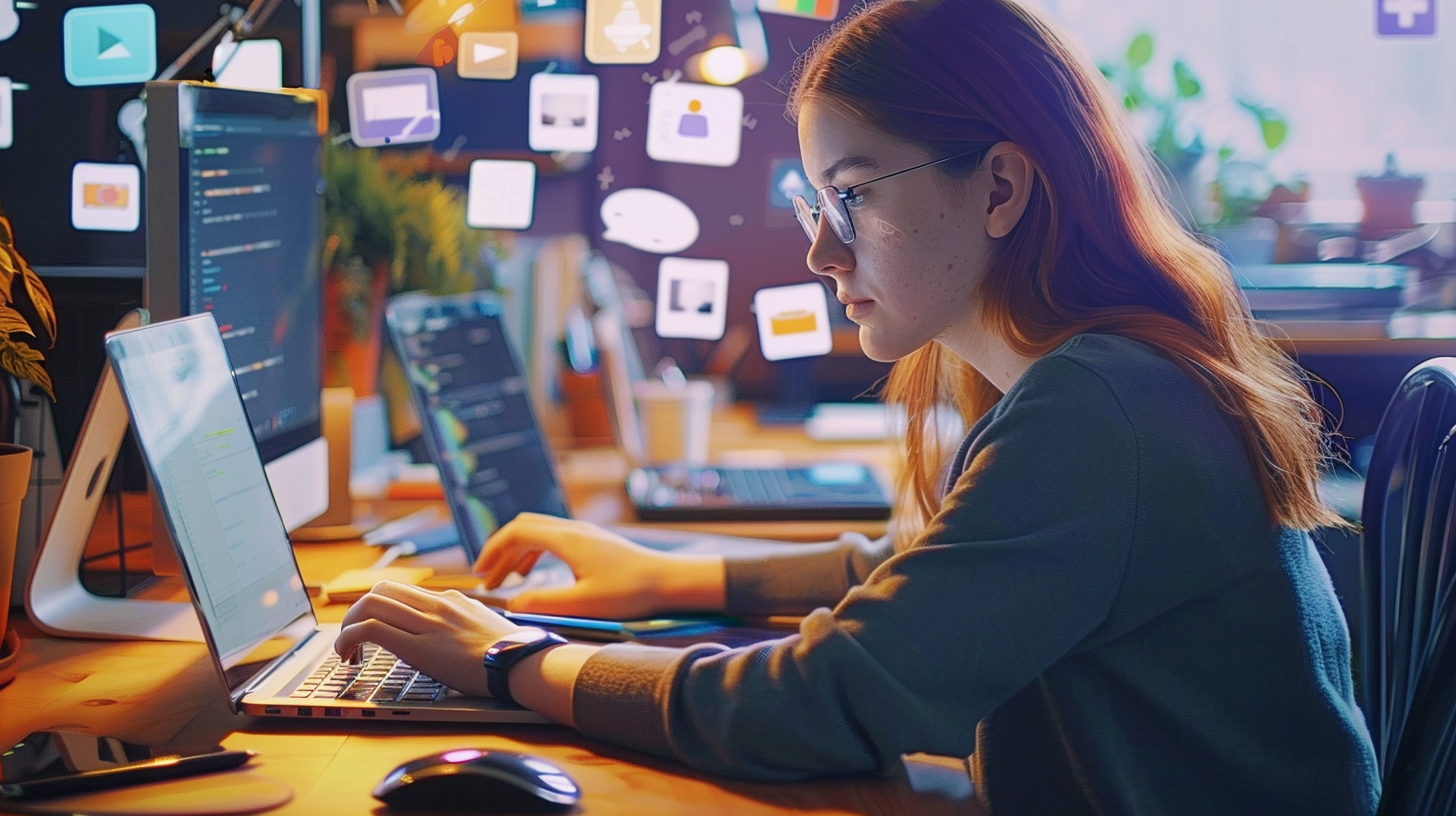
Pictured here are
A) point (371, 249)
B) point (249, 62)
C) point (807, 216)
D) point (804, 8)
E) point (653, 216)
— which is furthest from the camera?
point (653, 216)

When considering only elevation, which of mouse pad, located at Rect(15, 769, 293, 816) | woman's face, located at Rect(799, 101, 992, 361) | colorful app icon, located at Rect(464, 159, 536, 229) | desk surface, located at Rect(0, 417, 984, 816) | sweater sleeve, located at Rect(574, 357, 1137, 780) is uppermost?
colorful app icon, located at Rect(464, 159, 536, 229)

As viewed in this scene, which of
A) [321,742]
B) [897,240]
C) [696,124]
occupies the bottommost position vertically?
[321,742]

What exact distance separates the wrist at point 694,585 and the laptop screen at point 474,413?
259 millimetres

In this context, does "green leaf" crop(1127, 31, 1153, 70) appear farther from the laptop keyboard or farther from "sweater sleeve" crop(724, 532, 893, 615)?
the laptop keyboard

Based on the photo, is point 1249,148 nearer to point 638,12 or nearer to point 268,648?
point 638,12

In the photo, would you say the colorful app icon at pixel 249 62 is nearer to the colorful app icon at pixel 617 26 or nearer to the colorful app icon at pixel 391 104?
the colorful app icon at pixel 391 104

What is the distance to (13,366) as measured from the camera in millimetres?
995

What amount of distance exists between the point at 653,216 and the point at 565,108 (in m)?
0.29

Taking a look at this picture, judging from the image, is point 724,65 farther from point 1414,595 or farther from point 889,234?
point 1414,595

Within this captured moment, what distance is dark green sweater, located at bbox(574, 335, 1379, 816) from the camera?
72cm

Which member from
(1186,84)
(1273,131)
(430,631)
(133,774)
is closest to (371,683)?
(430,631)

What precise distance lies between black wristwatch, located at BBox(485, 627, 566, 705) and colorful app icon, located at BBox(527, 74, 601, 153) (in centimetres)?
113

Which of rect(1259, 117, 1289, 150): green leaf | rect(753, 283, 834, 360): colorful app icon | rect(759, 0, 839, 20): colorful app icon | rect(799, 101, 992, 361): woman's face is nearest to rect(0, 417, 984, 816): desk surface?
rect(799, 101, 992, 361): woman's face

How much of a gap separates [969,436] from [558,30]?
1.31 metres
